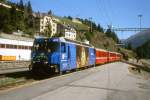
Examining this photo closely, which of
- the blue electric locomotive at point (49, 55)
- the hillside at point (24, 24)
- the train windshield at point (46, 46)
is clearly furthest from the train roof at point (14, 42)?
the train windshield at point (46, 46)

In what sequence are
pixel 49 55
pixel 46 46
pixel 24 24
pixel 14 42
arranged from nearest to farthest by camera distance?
pixel 49 55 < pixel 46 46 < pixel 14 42 < pixel 24 24

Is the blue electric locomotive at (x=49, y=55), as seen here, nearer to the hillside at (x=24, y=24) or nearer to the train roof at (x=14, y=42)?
the train roof at (x=14, y=42)

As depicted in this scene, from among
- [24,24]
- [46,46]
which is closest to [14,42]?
[46,46]

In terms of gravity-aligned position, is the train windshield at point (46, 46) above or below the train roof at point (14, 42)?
below

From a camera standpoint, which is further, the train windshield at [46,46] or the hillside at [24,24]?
the hillside at [24,24]

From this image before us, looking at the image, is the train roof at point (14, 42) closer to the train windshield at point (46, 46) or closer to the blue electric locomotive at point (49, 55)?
the blue electric locomotive at point (49, 55)

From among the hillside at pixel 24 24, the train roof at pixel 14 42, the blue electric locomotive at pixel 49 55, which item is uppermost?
the hillside at pixel 24 24

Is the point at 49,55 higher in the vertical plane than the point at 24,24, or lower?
lower

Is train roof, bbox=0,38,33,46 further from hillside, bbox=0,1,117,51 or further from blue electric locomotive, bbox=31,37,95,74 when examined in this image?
blue electric locomotive, bbox=31,37,95,74

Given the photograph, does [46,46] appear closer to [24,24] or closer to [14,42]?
[14,42]

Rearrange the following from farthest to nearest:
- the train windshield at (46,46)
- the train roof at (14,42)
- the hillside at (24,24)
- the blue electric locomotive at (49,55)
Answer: the hillside at (24,24)
the train roof at (14,42)
the train windshield at (46,46)
the blue electric locomotive at (49,55)

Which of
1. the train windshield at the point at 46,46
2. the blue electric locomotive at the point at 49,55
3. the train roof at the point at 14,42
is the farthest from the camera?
the train roof at the point at 14,42

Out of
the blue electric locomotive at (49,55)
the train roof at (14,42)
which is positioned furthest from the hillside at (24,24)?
the blue electric locomotive at (49,55)

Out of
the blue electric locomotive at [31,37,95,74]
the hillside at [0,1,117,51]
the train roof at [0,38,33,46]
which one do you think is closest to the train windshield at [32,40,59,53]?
the blue electric locomotive at [31,37,95,74]
